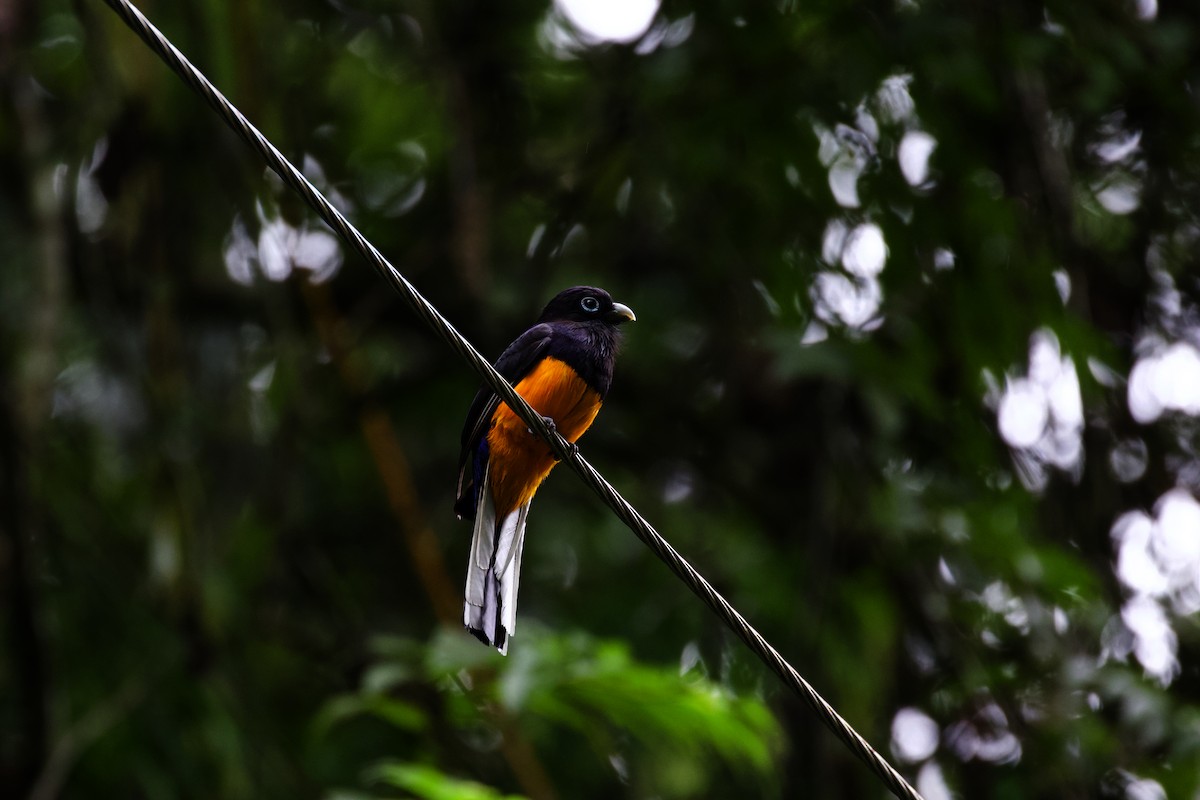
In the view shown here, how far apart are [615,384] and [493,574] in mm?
2818

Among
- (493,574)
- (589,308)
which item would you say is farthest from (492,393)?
(493,574)

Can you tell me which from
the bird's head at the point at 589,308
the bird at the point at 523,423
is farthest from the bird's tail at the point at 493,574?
the bird's head at the point at 589,308

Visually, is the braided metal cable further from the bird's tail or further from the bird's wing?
the bird's wing

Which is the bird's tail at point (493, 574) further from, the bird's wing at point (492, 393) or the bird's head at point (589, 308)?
the bird's head at point (589, 308)

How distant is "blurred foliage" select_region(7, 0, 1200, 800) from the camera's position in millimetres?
4789

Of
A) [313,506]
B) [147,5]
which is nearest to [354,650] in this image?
[313,506]

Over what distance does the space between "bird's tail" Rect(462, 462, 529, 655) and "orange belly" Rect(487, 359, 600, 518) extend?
0.04 metres

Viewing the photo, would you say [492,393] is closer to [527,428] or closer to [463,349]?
[527,428]

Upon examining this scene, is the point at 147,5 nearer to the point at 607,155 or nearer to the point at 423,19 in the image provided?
the point at 423,19

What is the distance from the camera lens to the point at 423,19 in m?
5.75

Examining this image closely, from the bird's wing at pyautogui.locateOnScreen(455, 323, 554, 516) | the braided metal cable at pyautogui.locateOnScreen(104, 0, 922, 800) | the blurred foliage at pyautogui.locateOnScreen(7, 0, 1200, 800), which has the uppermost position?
the braided metal cable at pyautogui.locateOnScreen(104, 0, 922, 800)

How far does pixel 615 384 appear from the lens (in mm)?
6375

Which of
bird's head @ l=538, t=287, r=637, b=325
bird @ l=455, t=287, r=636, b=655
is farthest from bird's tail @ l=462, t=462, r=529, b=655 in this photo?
bird's head @ l=538, t=287, r=637, b=325

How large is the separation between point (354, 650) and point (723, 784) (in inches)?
80.0
